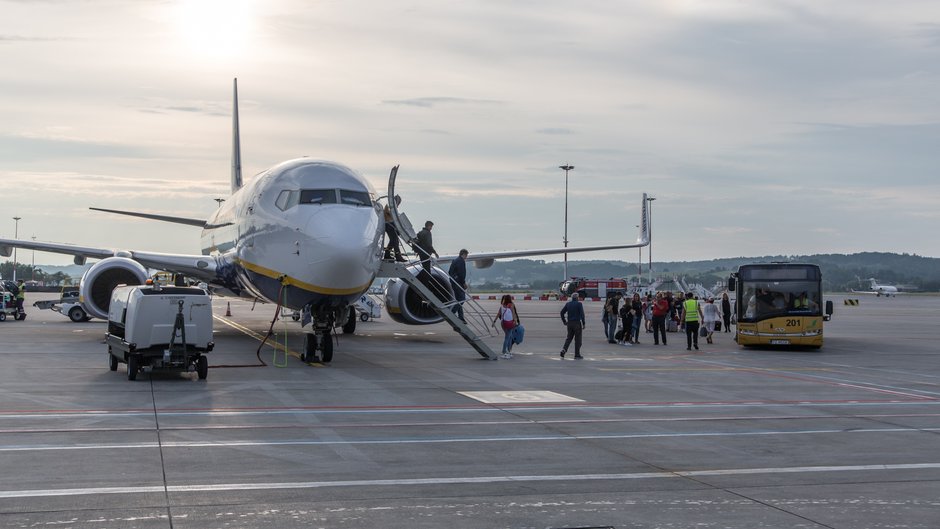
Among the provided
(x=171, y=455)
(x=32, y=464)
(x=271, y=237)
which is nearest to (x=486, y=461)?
(x=171, y=455)

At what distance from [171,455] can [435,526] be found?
14.4 ft

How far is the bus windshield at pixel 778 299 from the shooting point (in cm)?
3150

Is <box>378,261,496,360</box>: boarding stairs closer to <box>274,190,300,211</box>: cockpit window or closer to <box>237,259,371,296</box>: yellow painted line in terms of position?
<box>237,259,371,296</box>: yellow painted line

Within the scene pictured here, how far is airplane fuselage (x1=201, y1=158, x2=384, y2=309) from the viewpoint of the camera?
77.4ft

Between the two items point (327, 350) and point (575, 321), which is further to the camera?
point (575, 321)

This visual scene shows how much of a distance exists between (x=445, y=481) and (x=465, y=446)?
2266 mm

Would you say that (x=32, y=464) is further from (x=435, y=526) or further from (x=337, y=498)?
(x=435, y=526)

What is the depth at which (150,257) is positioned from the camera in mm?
32719

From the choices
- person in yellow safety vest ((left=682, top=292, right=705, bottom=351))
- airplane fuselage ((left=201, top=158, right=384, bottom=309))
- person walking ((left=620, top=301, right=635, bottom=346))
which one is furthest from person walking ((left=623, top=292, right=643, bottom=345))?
airplane fuselage ((left=201, top=158, right=384, bottom=309))

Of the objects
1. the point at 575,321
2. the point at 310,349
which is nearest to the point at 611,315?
the point at 575,321

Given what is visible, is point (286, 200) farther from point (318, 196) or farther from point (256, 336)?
point (256, 336)

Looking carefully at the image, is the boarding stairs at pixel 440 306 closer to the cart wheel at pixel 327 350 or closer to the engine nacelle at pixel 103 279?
the cart wheel at pixel 327 350

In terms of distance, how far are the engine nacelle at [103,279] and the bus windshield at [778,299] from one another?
Result: 60.2 ft

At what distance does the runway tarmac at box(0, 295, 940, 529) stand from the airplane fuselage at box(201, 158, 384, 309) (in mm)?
1926
